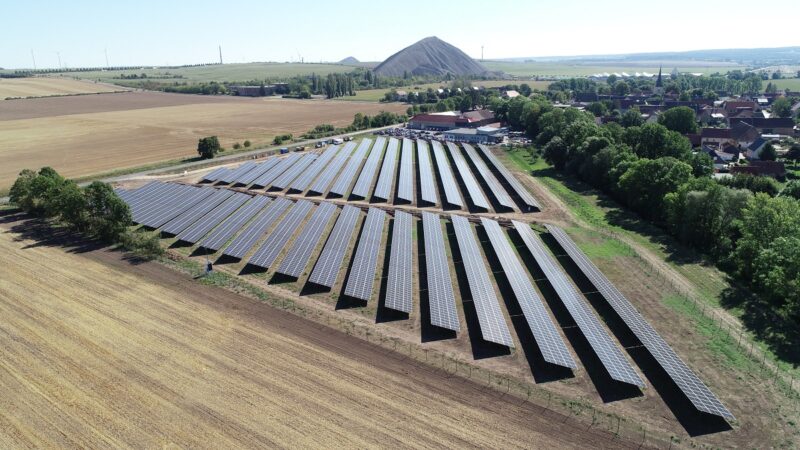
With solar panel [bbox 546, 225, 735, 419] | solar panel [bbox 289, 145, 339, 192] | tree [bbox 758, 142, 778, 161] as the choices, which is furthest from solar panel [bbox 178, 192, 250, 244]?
tree [bbox 758, 142, 778, 161]

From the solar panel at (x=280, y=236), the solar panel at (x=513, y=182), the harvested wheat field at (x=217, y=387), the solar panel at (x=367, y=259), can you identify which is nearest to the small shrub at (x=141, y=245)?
the harvested wheat field at (x=217, y=387)

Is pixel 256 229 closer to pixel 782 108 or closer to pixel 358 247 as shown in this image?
pixel 358 247

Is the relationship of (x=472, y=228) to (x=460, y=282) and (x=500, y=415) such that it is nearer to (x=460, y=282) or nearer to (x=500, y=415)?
(x=460, y=282)

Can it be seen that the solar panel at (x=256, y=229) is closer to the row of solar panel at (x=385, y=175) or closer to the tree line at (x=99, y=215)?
the tree line at (x=99, y=215)

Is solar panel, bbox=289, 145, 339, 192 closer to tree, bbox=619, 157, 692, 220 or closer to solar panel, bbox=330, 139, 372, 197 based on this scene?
solar panel, bbox=330, 139, 372, 197

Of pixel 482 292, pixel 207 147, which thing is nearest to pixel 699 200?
pixel 482 292

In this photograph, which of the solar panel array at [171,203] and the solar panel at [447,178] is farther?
the solar panel at [447,178]
